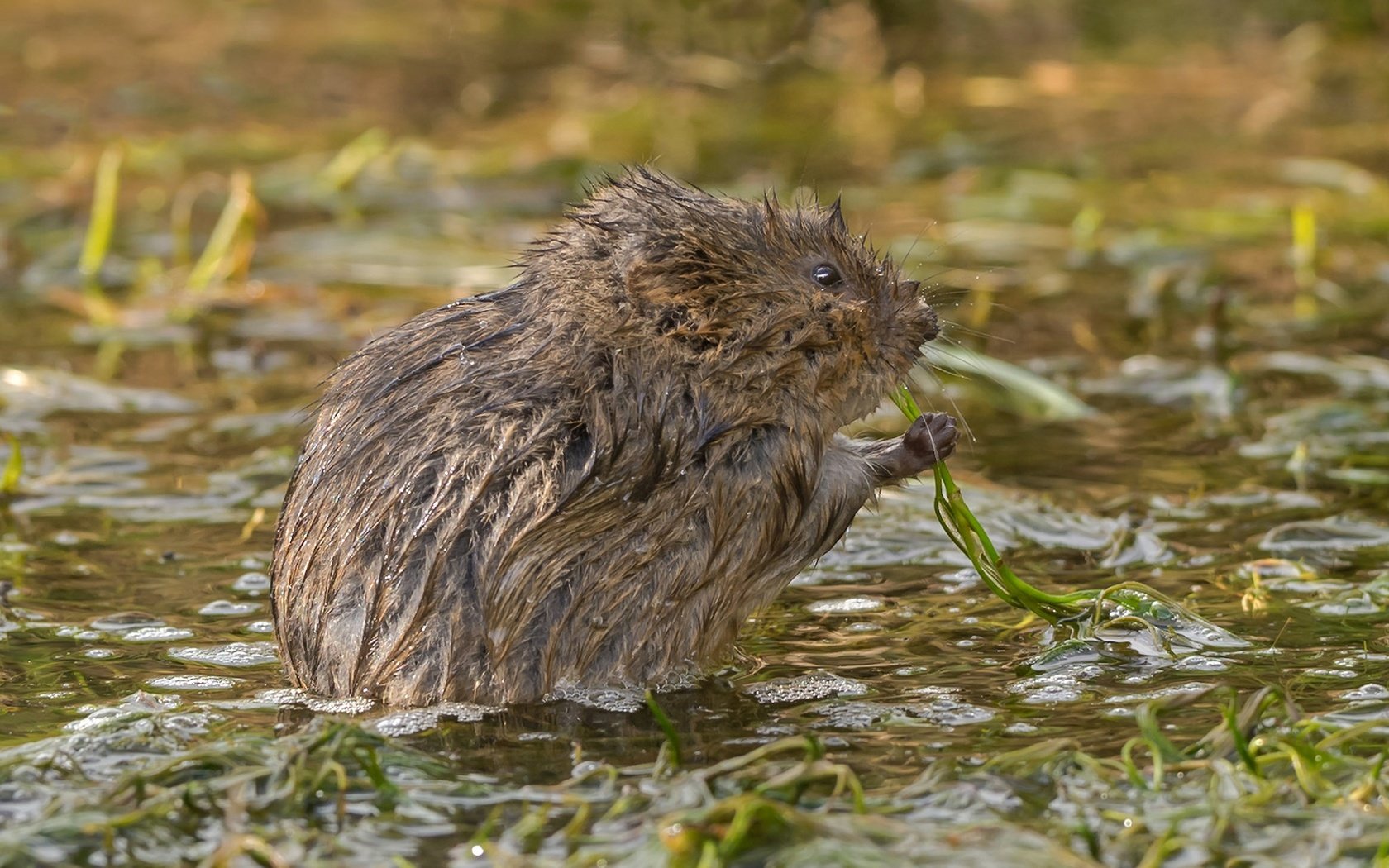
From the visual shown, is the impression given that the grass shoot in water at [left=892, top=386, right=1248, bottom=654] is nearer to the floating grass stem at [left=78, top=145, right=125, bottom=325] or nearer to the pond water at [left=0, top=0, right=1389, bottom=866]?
the pond water at [left=0, top=0, right=1389, bottom=866]

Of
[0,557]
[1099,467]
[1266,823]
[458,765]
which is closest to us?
[1266,823]

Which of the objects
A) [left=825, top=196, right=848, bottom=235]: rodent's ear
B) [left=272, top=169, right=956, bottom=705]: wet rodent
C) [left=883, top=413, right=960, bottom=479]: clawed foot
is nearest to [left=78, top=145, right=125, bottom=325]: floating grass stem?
[left=272, top=169, right=956, bottom=705]: wet rodent

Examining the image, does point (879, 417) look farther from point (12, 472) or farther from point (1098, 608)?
point (12, 472)

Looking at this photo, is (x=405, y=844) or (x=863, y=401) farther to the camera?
(x=863, y=401)

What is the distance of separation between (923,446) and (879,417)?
2.31 meters

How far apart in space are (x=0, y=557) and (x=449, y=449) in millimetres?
2040

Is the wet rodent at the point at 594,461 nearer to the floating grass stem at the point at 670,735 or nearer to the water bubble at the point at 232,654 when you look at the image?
the water bubble at the point at 232,654

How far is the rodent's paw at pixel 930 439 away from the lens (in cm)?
482

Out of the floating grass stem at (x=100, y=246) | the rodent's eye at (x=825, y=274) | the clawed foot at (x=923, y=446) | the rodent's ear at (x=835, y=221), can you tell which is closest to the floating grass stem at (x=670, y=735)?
the clawed foot at (x=923, y=446)

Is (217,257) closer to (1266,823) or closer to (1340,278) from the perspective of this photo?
(1340,278)

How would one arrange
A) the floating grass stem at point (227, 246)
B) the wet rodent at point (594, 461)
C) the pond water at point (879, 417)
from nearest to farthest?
the pond water at point (879, 417) → the wet rodent at point (594, 461) → the floating grass stem at point (227, 246)

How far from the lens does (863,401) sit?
483cm

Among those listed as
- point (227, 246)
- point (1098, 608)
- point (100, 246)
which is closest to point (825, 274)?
point (1098, 608)

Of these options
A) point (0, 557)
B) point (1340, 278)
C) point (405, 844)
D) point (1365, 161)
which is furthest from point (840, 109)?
point (405, 844)
